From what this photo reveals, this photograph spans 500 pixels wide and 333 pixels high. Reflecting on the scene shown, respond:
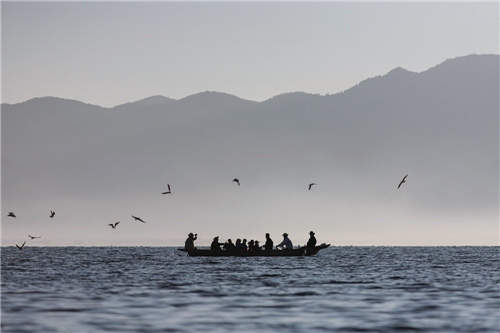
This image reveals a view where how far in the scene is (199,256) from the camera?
9844 centimetres

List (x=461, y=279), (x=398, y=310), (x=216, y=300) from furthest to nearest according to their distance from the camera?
(x=461, y=279), (x=216, y=300), (x=398, y=310)

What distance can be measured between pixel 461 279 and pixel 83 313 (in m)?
28.9

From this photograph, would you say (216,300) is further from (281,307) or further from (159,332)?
(159,332)

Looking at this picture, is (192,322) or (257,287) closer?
(192,322)

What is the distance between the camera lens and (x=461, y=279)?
64.7 metres

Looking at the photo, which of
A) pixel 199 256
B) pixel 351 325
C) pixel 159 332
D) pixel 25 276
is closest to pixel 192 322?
pixel 159 332

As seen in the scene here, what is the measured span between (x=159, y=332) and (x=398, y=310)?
1049 centimetres

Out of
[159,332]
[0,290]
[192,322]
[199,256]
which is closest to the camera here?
[159,332]

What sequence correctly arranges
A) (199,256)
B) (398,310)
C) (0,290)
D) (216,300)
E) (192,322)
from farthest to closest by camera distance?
(199,256) < (0,290) < (216,300) < (398,310) < (192,322)

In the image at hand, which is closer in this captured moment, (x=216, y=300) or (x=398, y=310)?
(x=398, y=310)

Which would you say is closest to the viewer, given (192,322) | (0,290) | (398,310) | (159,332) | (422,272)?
(159,332)

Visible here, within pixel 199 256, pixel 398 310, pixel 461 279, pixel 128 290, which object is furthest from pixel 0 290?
pixel 199 256

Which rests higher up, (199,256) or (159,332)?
(199,256)

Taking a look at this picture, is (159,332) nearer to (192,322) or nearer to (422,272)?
(192,322)
